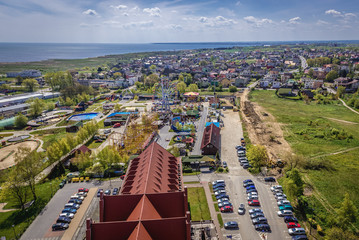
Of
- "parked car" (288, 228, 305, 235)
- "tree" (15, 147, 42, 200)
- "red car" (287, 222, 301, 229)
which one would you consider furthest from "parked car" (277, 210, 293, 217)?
"tree" (15, 147, 42, 200)

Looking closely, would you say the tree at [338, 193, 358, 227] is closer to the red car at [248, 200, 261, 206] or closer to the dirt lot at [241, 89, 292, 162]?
the red car at [248, 200, 261, 206]

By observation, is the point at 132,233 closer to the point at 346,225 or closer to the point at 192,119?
the point at 346,225

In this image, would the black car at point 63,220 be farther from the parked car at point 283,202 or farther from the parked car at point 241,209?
the parked car at point 283,202

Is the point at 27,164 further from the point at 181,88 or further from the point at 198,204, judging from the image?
the point at 181,88

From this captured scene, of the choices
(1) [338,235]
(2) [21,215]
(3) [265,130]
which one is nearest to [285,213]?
(1) [338,235]

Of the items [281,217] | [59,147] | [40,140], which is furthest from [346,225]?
[40,140]
